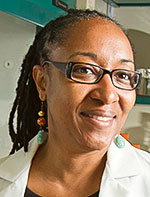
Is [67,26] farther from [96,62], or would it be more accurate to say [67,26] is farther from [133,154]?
[133,154]

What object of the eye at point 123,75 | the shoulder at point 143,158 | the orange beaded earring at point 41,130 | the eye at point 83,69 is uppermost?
the eye at point 83,69

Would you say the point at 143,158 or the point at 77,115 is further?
the point at 143,158

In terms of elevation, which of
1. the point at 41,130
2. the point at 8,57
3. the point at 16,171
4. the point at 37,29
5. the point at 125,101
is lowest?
the point at 16,171

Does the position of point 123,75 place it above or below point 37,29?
below

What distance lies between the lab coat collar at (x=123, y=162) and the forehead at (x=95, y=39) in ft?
0.97

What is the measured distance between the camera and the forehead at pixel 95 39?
2.59 feet

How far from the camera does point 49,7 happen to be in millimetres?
1270

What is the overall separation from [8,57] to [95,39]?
2.04 feet

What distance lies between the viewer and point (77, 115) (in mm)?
777

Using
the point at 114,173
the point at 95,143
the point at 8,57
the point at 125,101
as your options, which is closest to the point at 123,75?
the point at 125,101

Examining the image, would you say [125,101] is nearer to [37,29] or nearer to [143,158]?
[143,158]

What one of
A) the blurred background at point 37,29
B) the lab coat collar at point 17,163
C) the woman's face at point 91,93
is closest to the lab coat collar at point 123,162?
the woman's face at point 91,93

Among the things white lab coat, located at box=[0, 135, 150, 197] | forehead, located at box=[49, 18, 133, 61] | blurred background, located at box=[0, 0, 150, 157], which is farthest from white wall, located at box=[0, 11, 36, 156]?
forehead, located at box=[49, 18, 133, 61]

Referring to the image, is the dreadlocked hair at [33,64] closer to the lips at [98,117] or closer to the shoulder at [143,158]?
the lips at [98,117]
